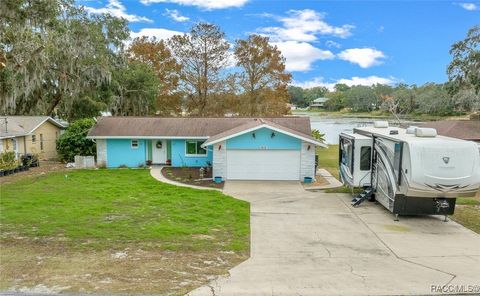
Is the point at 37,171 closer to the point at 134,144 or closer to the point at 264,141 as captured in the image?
the point at 134,144

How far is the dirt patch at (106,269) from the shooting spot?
721 centimetres

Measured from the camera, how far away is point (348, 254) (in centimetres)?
933

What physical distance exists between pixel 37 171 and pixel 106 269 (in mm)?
16104

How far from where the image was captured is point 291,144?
1941 cm

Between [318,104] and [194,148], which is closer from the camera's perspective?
[194,148]

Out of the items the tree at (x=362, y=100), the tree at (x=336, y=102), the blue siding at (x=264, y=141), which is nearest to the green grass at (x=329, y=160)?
the blue siding at (x=264, y=141)

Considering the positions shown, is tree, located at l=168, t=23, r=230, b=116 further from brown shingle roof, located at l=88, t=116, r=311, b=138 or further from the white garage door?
the white garage door

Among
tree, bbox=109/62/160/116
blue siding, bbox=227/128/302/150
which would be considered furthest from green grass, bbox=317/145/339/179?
tree, bbox=109/62/160/116

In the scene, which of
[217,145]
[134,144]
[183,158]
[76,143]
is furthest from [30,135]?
[217,145]

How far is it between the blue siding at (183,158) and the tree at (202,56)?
1391cm

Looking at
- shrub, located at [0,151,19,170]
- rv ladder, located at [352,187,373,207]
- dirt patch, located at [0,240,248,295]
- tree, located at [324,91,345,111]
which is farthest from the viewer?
tree, located at [324,91,345,111]

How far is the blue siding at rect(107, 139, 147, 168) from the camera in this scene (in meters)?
22.7

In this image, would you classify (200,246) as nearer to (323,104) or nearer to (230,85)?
(230,85)

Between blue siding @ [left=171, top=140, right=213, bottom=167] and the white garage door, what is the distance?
333 centimetres
